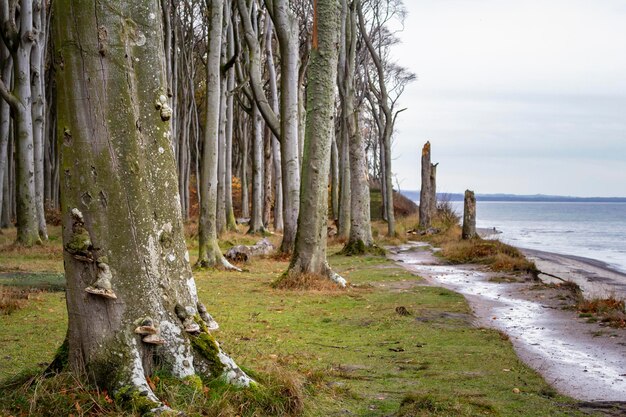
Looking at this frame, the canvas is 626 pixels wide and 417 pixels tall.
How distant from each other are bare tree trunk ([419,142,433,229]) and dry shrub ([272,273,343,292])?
852 inches

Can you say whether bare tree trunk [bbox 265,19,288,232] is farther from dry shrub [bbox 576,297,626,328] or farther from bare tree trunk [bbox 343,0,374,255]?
dry shrub [bbox 576,297,626,328]

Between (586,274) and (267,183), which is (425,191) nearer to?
(267,183)

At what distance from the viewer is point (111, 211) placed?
452cm

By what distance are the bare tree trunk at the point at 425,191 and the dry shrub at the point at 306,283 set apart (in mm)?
21639

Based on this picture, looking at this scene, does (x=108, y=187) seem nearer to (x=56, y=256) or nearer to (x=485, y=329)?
(x=485, y=329)

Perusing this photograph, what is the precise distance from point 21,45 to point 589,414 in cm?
1724

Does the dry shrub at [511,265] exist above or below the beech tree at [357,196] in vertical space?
below

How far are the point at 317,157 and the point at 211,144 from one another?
275cm

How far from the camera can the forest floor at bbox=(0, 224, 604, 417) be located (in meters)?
5.32

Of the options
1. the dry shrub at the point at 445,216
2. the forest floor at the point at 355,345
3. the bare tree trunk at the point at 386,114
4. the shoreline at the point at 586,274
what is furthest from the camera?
the dry shrub at the point at 445,216

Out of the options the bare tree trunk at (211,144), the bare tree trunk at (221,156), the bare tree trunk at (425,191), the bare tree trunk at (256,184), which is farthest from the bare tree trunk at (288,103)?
the bare tree trunk at (425,191)

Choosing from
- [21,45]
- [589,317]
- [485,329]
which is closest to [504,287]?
[589,317]

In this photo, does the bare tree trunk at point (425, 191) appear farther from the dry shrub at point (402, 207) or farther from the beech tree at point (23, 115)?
the beech tree at point (23, 115)

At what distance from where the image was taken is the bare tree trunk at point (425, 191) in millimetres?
33562
